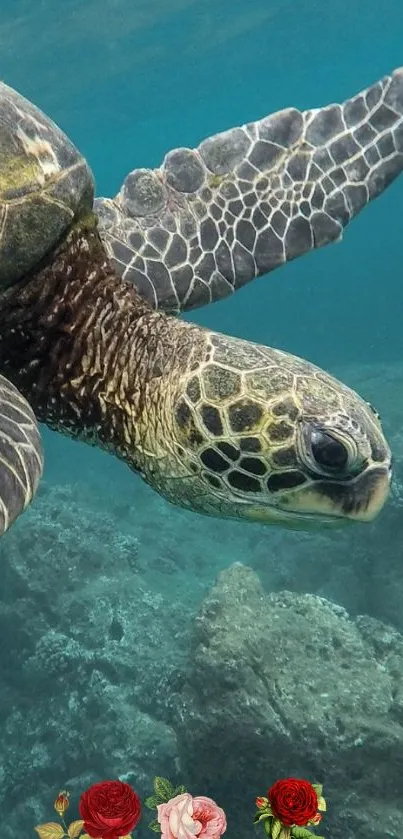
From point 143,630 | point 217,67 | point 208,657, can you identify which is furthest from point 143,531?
point 217,67

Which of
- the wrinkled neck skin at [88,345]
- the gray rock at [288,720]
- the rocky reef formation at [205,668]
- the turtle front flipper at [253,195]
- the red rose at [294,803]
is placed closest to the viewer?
the red rose at [294,803]

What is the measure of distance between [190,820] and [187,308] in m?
2.13

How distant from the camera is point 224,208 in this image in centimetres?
325

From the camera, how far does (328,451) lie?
2.04 metres

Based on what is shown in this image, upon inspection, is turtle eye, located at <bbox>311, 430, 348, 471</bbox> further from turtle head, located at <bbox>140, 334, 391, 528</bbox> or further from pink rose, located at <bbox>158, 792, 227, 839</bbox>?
pink rose, located at <bbox>158, 792, 227, 839</bbox>

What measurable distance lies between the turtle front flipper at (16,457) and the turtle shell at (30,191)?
512 millimetres

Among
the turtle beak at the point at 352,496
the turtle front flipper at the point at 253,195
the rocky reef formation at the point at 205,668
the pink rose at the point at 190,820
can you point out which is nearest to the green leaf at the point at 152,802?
the pink rose at the point at 190,820

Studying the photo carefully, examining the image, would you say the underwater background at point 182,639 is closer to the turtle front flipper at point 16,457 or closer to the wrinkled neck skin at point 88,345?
the wrinkled neck skin at point 88,345

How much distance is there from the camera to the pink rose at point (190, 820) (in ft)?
6.10

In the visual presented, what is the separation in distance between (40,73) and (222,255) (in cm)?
2551

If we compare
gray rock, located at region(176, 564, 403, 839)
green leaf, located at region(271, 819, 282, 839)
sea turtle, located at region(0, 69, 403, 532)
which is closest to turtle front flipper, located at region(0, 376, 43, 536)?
sea turtle, located at region(0, 69, 403, 532)

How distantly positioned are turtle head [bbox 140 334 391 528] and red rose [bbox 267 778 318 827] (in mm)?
816

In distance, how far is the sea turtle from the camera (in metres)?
2.15

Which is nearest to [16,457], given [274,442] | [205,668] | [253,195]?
[274,442]
